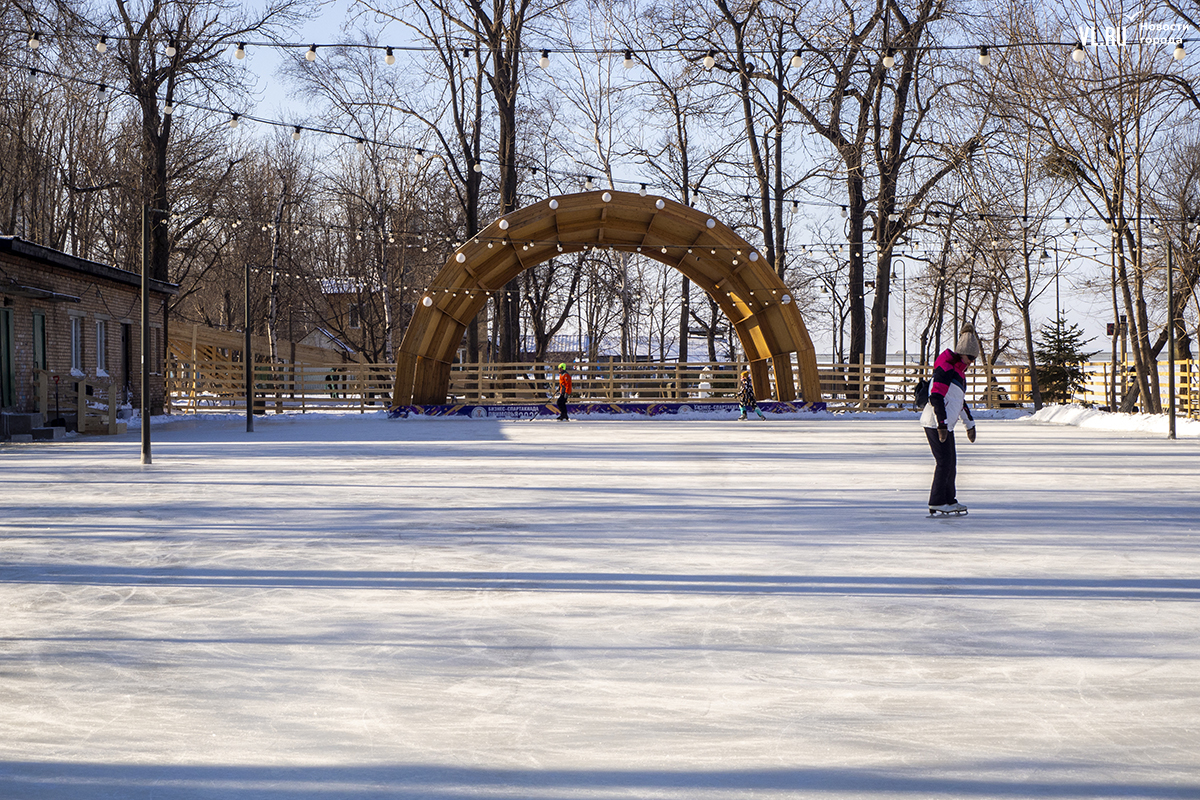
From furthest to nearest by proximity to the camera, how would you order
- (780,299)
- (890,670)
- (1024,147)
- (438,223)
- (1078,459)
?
(438,223)
(1024,147)
(780,299)
(1078,459)
(890,670)

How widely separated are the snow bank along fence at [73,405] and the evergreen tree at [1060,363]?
31270mm

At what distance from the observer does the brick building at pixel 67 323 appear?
73.9 feet

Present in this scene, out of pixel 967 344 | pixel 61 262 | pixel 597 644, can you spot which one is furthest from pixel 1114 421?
pixel 61 262

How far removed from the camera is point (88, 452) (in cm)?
1802

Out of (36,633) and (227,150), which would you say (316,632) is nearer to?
(36,633)

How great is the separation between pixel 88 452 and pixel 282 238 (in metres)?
30.1

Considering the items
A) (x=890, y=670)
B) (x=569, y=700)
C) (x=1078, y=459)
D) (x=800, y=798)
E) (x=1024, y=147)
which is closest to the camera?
(x=800, y=798)

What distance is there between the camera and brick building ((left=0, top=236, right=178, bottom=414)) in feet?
73.9

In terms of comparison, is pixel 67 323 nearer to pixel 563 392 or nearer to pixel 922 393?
pixel 563 392

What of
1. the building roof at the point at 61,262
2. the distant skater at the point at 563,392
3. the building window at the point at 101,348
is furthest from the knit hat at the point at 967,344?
the building window at the point at 101,348

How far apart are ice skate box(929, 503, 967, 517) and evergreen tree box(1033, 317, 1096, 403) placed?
32908 mm

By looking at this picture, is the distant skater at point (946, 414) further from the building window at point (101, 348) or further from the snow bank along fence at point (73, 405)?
the building window at point (101, 348)

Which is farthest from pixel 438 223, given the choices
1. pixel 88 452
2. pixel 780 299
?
pixel 88 452

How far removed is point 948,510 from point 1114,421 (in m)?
18.2
